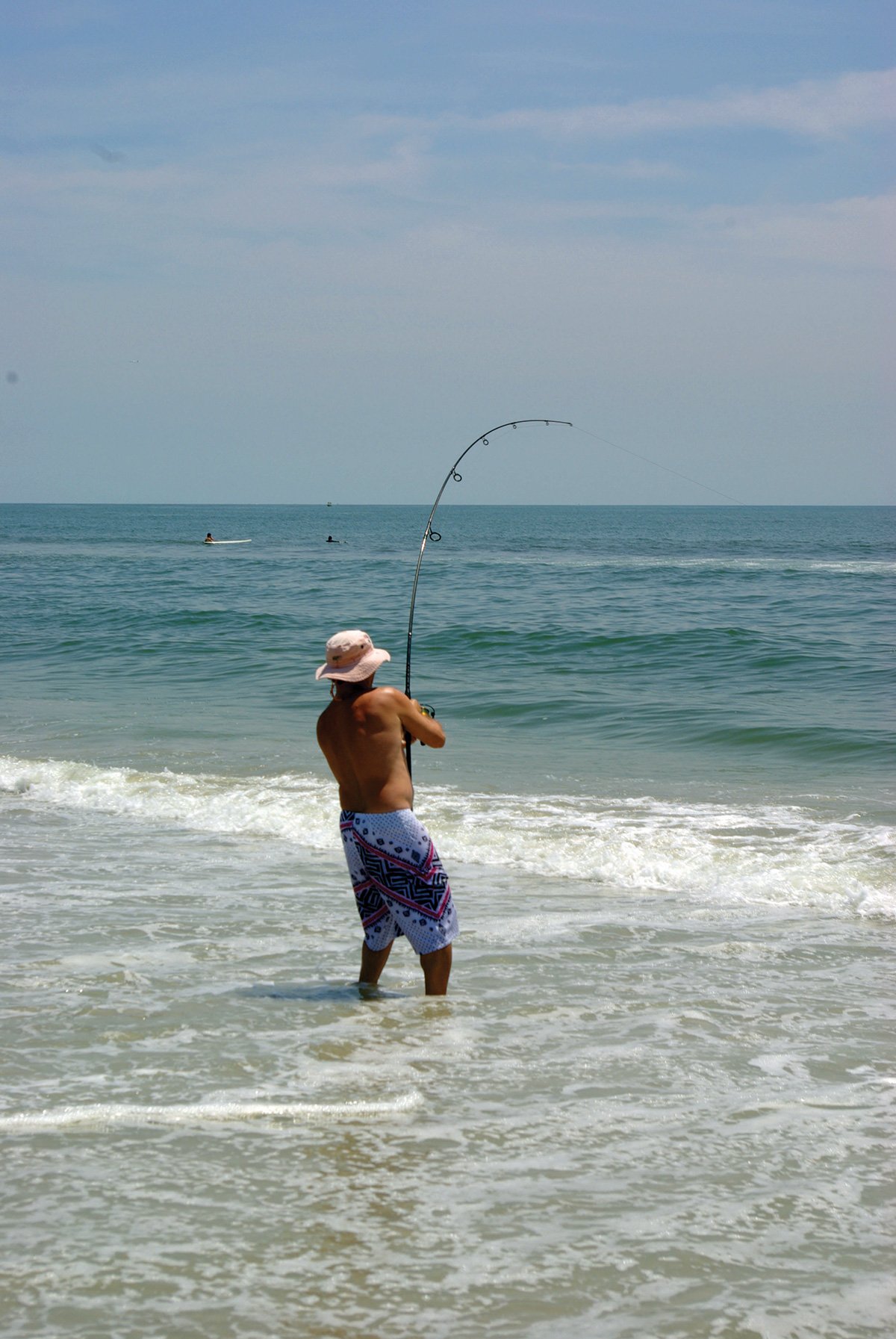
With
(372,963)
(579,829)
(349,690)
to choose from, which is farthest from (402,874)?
(579,829)

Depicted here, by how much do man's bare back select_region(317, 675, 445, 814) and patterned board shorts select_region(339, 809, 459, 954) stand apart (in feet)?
0.20

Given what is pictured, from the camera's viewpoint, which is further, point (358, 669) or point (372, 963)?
point (372, 963)

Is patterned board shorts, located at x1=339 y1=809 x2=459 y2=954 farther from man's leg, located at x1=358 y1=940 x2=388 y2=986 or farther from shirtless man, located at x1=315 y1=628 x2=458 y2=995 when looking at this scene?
man's leg, located at x1=358 y1=940 x2=388 y2=986

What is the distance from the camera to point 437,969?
4.53 metres

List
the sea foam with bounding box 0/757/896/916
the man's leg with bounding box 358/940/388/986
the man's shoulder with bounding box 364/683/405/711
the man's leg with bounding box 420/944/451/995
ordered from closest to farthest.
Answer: the man's shoulder with bounding box 364/683/405/711, the man's leg with bounding box 420/944/451/995, the man's leg with bounding box 358/940/388/986, the sea foam with bounding box 0/757/896/916

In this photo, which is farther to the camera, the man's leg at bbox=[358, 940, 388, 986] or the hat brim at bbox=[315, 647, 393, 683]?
the man's leg at bbox=[358, 940, 388, 986]

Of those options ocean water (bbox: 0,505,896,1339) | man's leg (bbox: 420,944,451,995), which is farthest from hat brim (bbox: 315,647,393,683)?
ocean water (bbox: 0,505,896,1339)

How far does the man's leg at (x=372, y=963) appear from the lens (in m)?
4.66

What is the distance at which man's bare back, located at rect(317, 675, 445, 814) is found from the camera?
4316mm

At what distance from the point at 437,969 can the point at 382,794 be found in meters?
0.72

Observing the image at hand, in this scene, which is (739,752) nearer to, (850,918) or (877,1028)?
(850,918)

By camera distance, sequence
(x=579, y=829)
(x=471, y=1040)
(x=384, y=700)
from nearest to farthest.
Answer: (x=471, y=1040) < (x=384, y=700) < (x=579, y=829)

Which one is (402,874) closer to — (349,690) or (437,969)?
(437,969)

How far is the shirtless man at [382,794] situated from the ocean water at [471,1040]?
403 mm
